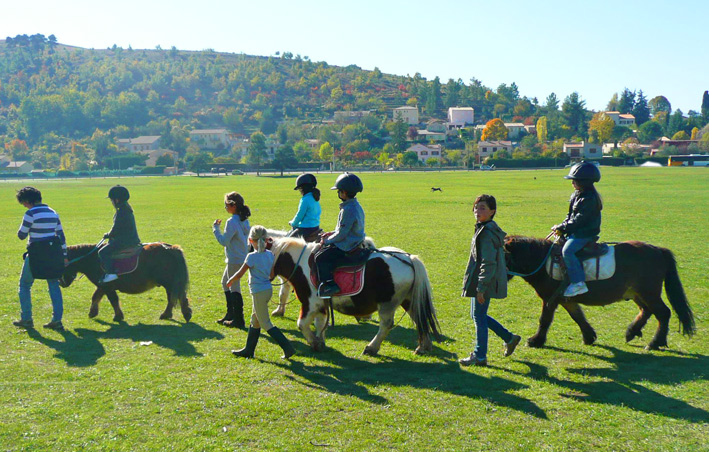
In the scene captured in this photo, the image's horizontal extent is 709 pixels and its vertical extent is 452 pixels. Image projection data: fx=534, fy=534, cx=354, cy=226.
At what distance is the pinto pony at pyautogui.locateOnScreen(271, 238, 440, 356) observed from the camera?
739 centimetres

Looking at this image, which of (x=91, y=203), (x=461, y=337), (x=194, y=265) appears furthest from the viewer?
(x=91, y=203)

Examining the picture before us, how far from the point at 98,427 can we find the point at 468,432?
147 inches

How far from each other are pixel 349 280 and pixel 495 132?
6596 inches

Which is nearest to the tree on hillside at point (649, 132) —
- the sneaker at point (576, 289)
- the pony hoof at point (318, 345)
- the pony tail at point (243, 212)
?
the sneaker at point (576, 289)

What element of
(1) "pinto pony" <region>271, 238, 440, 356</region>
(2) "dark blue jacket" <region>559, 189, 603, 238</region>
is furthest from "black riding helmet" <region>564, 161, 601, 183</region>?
(1) "pinto pony" <region>271, 238, 440, 356</region>

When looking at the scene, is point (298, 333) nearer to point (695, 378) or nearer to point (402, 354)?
point (402, 354)

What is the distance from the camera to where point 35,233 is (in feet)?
28.7

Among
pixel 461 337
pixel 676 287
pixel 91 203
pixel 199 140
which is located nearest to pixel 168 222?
pixel 91 203

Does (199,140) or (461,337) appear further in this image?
(199,140)

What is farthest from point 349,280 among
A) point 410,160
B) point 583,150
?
point 583,150

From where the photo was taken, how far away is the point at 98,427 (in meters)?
5.41

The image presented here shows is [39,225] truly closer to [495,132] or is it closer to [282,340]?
[282,340]

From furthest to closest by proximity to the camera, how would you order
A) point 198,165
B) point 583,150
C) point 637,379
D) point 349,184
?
1. point 583,150
2. point 198,165
3. point 349,184
4. point 637,379

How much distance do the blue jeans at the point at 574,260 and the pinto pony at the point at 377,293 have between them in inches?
78.5
